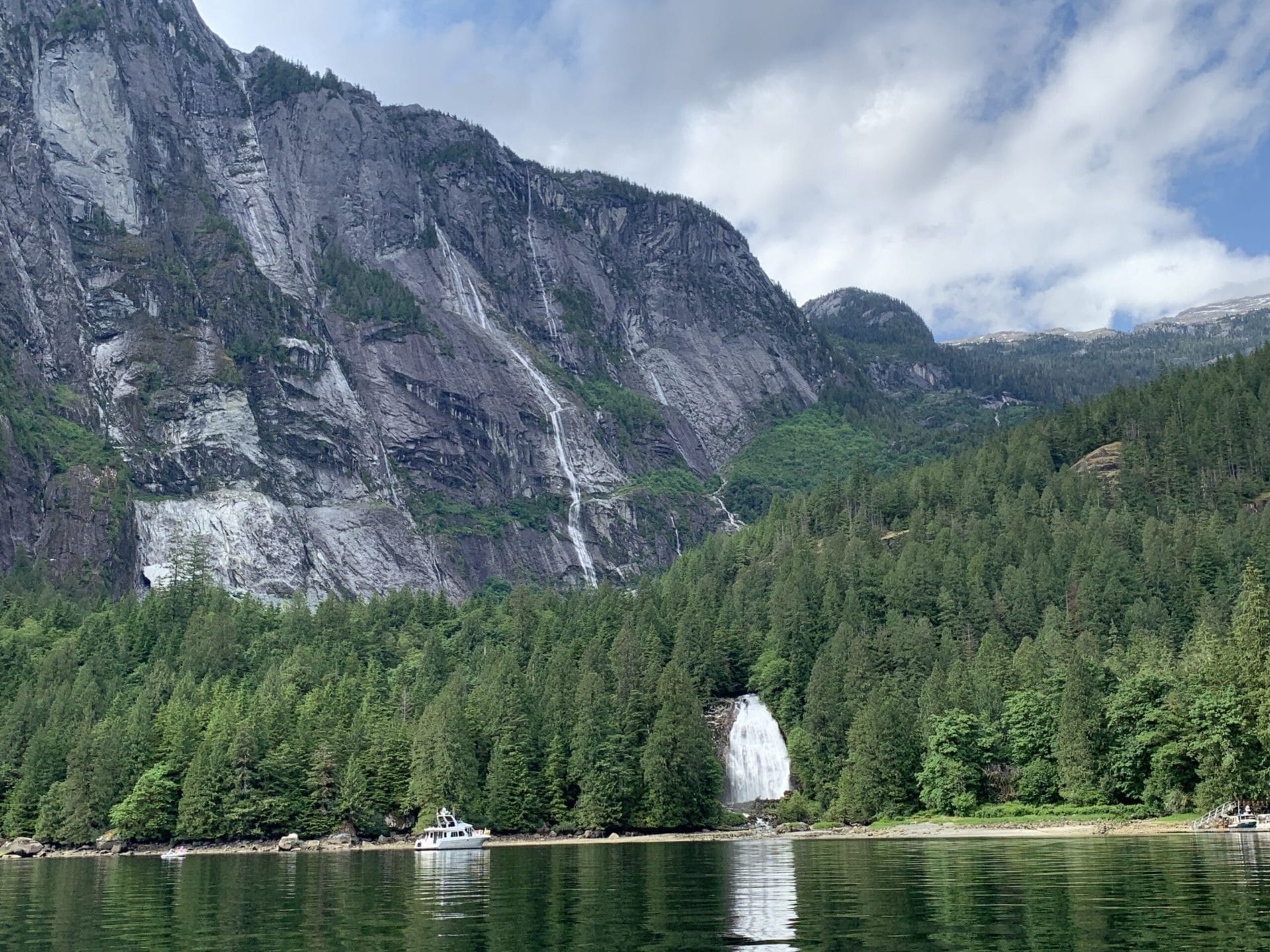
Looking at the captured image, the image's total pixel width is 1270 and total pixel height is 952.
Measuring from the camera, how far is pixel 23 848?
4380 inches

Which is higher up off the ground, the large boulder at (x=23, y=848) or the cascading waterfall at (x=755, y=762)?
the cascading waterfall at (x=755, y=762)

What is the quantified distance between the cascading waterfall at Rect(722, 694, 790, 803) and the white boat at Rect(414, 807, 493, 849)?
36.9m

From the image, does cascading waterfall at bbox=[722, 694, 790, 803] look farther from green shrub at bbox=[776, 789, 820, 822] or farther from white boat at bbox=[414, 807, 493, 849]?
white boat at bbox=[414, 807, 493, 849]

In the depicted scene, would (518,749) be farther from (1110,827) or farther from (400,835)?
(1110,827)

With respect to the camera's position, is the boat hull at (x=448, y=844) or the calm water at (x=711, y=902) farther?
the boat hull at (x=448, y=844)

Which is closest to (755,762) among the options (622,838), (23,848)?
(622,838)

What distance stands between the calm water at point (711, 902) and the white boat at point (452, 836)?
19273mm

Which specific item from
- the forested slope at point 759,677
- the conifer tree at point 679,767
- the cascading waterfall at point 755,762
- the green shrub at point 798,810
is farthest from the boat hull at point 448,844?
the cascading waterfall at point 755,762

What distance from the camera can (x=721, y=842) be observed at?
98.2 m

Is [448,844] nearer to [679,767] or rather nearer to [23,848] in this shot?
[679,767]

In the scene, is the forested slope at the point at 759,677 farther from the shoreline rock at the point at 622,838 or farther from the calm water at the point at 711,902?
the calm water at the point at 711,902

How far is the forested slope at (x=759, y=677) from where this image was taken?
10331 centimetres

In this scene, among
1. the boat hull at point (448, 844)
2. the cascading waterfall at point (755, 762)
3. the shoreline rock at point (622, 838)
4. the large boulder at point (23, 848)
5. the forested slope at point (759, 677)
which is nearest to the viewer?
the shoreline rock at point (622, 838)

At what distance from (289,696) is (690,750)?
47614 millimetres
